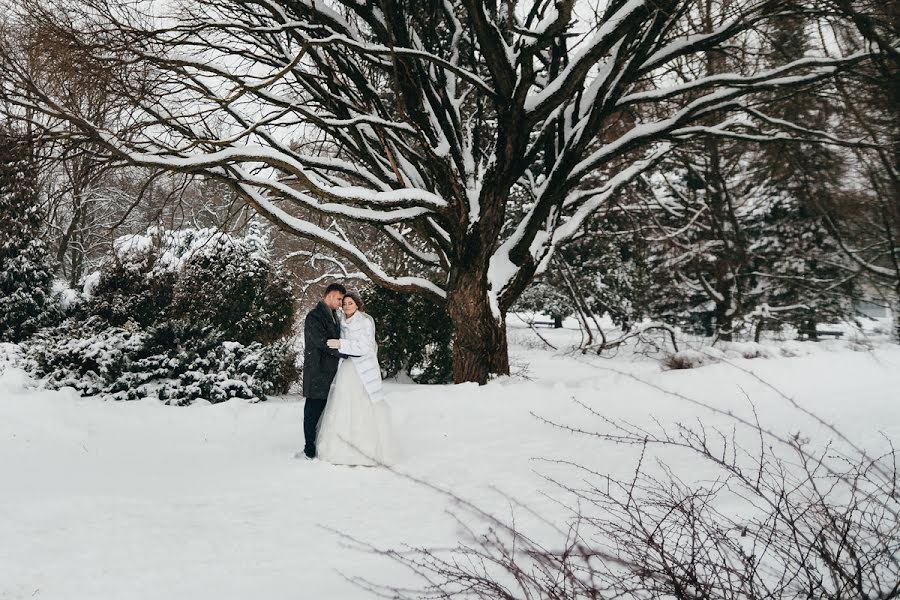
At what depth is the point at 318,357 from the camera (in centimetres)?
612

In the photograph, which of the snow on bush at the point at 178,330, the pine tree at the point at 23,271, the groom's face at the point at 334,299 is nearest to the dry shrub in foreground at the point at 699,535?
the groom's face at the point at 334,299

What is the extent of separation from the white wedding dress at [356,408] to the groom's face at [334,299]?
0.38 m

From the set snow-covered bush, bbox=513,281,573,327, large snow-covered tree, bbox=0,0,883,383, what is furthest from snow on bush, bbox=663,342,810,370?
snow-covered bush, bbox=513,281,573,327

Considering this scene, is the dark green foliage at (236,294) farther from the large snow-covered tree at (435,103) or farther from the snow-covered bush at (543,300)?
the snow-covered bush at (543,300)

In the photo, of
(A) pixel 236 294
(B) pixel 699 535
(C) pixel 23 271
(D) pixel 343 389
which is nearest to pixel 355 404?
(D) pixel 343 389

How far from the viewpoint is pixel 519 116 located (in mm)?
7273

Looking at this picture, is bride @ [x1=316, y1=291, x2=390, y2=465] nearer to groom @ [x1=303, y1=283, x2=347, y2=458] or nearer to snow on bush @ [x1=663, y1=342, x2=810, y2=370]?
groom @ [x1=303, y1=283, x2=347, y2=458]

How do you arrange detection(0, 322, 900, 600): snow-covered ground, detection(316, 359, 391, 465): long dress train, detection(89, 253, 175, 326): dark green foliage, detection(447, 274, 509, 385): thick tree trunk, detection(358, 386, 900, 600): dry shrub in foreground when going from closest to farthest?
detection(358, 386, 900, 600): dry shrub in foreground, detection(0, 322, 900, 600): snow-covered ground, detection(316, 359, 391, 465): long dress train, detection(447, 274, 509, 385): thick tree trunk, detection(89, 253, 175, 326): dark green foliage

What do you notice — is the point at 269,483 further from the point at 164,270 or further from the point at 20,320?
the point at 20,320

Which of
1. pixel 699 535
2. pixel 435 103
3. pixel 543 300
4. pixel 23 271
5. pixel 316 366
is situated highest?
pixel 435 103

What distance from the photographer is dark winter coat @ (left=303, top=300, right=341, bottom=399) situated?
6.09 metres

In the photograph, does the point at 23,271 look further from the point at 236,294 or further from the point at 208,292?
the point at 236,294

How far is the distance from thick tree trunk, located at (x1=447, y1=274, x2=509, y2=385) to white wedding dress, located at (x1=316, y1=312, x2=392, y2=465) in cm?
232

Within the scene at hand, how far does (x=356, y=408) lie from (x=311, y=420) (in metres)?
0.61
